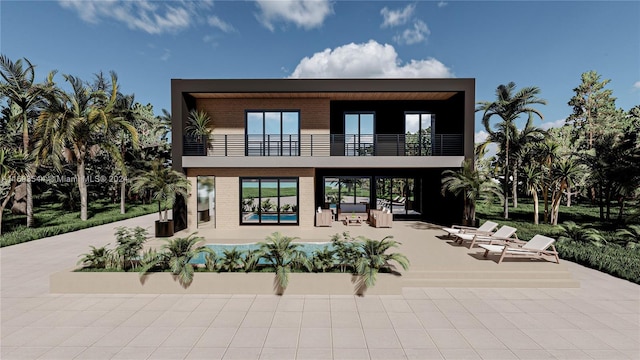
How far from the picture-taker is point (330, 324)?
15.8ft

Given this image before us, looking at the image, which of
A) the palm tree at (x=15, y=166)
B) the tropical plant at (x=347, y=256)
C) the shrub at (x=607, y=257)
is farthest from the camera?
the palm tree at (x=15, y=166)

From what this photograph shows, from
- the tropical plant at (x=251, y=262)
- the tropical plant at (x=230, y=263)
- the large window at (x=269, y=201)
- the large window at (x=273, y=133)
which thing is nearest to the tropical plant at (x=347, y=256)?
the tropical plant at (x=251, y=262)

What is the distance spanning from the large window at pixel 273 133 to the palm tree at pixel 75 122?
20.4 feet

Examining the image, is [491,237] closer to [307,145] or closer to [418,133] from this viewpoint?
[418,133]

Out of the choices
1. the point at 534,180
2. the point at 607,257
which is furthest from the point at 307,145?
the point at 534,180

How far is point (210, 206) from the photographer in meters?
13.1

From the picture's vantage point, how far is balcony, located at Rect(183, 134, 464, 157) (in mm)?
13036

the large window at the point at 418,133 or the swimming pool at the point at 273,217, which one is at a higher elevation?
the large window at the point at 418,133

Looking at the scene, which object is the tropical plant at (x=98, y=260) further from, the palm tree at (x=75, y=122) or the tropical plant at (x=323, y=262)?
the palm tree at (x=75, y=122)

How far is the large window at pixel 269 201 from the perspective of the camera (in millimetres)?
13219

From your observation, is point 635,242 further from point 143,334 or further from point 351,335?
point 143,334

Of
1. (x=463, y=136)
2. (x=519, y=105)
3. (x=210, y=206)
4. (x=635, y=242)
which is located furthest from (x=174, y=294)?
(x=519, y=105)

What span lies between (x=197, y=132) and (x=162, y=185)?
3.12 m

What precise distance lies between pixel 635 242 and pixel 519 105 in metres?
8.26
